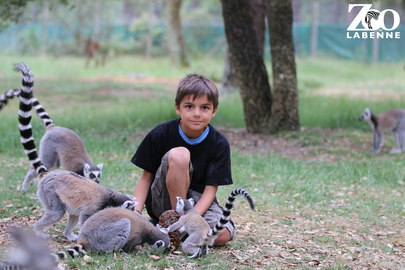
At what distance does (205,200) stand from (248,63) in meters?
5.47

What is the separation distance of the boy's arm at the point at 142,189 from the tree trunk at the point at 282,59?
17.2 feet

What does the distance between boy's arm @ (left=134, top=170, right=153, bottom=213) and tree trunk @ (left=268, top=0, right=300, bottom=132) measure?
5.24 metres

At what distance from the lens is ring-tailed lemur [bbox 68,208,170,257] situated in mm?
3346

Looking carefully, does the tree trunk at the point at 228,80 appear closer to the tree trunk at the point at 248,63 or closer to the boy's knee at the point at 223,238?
the tree trunk at the point at 248,63

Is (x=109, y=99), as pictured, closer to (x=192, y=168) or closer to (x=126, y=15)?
(x=192, y=168)

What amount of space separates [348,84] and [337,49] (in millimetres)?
8183

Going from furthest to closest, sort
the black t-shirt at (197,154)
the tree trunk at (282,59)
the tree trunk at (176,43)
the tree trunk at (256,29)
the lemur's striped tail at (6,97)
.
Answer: the tree trunk at (176,43)
the tree trunk at (256,29)
the tree trunk at (282,59)
the lemur's striped tail at (6,97)
the black t-shirt at (197,154)

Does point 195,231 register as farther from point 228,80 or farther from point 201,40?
point 201,40

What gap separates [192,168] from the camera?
3.81 metres

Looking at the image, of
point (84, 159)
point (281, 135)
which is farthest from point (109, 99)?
point (84, 159)

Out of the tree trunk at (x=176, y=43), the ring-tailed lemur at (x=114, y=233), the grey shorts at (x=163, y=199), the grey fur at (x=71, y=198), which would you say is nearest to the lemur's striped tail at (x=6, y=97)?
the grey fur at (x=71, y=198)

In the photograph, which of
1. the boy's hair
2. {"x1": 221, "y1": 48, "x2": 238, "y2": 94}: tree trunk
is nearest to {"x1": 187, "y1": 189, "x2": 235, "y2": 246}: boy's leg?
the boy's hair

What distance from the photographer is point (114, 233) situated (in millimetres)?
3348

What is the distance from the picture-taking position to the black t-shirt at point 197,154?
151 inches
